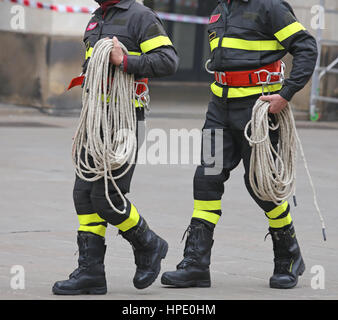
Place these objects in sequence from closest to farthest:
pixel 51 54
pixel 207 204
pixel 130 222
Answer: pixel 130 222, pixel 207 204, pixel 51 54

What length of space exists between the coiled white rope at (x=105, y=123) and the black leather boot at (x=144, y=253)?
19 centimetres

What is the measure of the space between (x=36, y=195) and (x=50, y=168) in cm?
147

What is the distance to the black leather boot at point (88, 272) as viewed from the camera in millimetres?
5441

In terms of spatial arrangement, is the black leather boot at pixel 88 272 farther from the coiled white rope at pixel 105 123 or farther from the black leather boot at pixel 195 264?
the black leather boot at pixel 195 264

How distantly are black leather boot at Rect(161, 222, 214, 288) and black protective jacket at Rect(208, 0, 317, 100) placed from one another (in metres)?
0.96

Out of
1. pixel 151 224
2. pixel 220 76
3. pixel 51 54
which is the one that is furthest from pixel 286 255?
pixel 51 54

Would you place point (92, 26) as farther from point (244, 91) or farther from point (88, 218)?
point (88, 218)

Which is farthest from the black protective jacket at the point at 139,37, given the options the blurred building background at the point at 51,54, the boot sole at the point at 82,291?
the blurred building background at the point at 51,54

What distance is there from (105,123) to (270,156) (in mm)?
1032

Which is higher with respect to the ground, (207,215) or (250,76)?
(250,76)

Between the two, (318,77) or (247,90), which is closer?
(247,90)


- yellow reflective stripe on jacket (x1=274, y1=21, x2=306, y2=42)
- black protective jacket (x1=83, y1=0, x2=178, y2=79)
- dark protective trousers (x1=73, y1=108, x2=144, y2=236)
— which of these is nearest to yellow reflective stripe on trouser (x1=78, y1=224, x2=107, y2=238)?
dark protective trousers (x1=73, y1=108, x2=144, y2=236)

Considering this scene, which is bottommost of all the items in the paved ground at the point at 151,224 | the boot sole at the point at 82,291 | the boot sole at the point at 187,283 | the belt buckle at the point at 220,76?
the paved ground at the point at 151,224

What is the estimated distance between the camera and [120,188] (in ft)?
17.9
